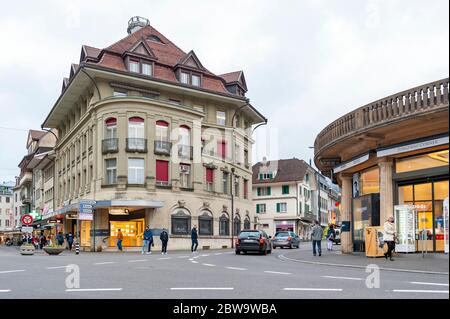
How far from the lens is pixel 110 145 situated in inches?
1684

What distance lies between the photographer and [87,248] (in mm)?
43938

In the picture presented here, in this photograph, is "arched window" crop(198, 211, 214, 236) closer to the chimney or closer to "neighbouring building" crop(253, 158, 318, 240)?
the chimney

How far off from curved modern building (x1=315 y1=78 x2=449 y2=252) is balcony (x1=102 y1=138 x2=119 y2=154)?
19.6 meters

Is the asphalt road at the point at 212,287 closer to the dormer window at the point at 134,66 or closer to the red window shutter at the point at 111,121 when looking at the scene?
the red window shutter at the point at 111,121

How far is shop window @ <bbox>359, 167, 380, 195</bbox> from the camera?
2433 cm

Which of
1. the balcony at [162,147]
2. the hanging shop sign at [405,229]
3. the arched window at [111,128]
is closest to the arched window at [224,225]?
the balcony at [162,147]

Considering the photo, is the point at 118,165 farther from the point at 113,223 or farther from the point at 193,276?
the point at 193,276

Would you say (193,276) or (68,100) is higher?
(68,100)

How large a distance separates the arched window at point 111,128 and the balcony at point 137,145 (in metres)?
1.44

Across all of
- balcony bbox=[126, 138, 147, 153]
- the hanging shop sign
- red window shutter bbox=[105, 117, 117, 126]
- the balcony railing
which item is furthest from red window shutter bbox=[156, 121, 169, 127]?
the hanging shop sign

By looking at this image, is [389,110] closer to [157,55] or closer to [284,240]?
[284,240]
